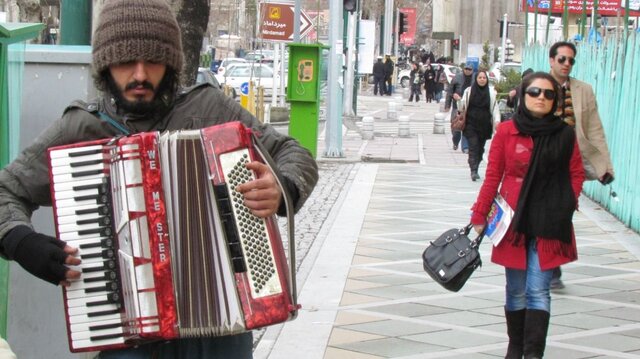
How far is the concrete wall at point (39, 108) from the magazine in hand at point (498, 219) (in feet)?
8.06

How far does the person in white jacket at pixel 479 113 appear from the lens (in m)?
15.0

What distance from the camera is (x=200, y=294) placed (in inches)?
120

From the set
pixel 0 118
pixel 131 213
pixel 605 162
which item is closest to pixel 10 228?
pixel 131 213

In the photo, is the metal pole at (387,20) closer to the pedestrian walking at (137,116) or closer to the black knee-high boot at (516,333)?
the black knee-high boot at (516,333)

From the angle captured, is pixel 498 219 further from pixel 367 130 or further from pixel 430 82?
pixel 430 82

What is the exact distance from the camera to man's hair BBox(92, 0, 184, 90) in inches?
126

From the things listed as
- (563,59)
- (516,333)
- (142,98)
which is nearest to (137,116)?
(142,98)

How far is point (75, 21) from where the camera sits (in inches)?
219

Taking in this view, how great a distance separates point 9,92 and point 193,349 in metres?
1.50

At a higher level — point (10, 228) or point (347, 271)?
point (10, 228)

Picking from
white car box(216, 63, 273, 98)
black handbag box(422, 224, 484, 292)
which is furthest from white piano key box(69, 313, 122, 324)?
white car box(216, 63, 273, 98)

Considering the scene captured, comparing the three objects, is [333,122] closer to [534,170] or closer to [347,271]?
A: [347,271]

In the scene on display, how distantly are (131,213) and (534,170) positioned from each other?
341 cm

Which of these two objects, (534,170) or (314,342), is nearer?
(534,170)
